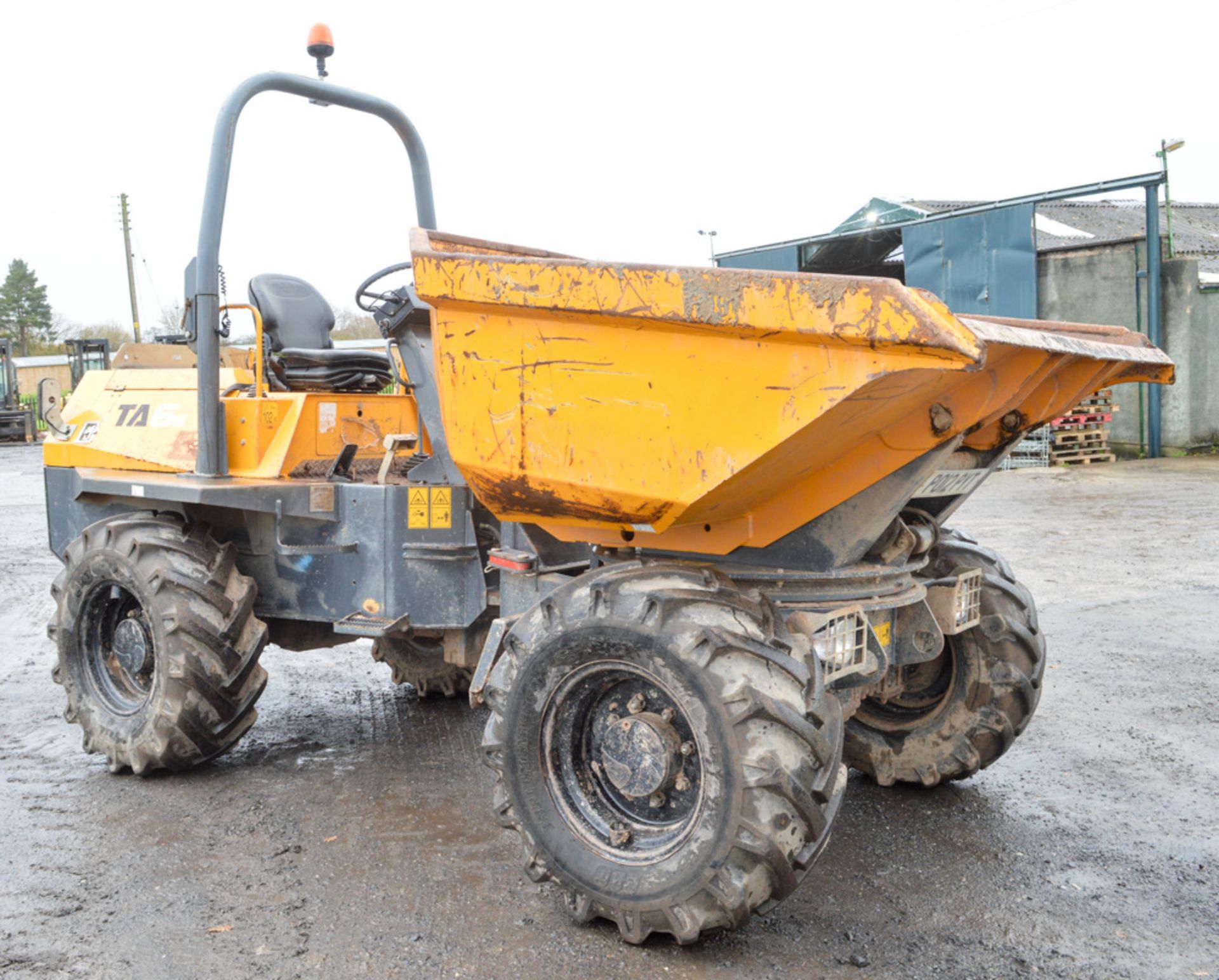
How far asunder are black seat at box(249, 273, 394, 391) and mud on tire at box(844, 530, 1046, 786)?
2747mm

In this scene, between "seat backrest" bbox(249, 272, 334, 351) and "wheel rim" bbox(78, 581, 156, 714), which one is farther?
"seat backrest" bbox(249, 272, 334, 351)

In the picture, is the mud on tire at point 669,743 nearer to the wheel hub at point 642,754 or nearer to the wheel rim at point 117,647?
the wheel hub at point 642,754

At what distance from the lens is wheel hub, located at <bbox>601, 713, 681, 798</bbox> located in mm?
3096

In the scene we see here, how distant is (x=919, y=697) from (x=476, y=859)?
6.01ft

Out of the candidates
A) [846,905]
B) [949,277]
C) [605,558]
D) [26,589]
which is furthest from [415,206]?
[949,277]

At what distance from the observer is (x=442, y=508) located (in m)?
4.32

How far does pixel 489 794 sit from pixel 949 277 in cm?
1582

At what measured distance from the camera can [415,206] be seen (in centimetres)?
541

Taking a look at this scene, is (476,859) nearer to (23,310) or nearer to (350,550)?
(350,550)

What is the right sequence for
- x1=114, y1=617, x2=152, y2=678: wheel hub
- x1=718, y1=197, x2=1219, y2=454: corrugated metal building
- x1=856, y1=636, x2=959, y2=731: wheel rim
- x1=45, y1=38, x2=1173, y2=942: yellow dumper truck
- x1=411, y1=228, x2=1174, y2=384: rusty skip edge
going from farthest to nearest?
x1=718, y1=197, x2=1219, y2=454: corrugated metal building → x1=114, y1=617, x2=152, y2=678: wheel hub → x1=856, y1=636, x2=959, y2=731: wheel rim → x1=45, y1=38, x2=1173, y2=942: yellow dumper truck → x1=411, y1=228, x2=1174, y2=384: rusty skip edge

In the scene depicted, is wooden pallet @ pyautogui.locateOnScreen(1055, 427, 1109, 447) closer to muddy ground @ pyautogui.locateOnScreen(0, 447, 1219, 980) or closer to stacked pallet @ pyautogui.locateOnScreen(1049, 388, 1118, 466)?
stacked pallet @ pyautogui.locateOnScreen(1049, 388, 1118, 466)

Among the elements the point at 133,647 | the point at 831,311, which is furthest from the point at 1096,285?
the point at 831,311

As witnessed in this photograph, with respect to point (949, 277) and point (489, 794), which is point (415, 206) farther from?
point (949, 277)

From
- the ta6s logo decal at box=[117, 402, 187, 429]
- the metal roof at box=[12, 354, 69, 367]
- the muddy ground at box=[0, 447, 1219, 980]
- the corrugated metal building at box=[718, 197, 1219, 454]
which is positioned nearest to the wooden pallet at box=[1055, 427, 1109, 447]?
the corrugated metal building at box=[718, 197, 1219, 454]
